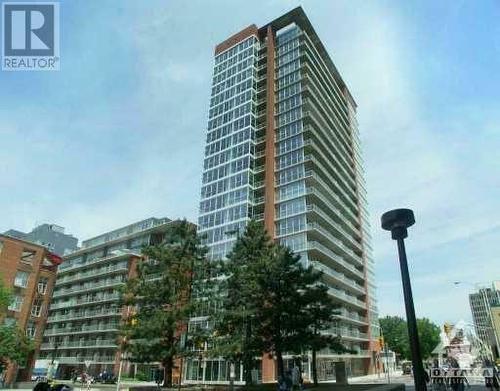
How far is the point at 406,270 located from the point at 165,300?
102 ft

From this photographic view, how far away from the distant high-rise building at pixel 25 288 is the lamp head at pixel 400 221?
59.6 m

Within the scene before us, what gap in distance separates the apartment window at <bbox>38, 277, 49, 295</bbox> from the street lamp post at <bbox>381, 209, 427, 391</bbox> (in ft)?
229

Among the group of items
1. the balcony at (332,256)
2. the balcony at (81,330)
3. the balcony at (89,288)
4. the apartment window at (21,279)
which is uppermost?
the balcony at (332,256)

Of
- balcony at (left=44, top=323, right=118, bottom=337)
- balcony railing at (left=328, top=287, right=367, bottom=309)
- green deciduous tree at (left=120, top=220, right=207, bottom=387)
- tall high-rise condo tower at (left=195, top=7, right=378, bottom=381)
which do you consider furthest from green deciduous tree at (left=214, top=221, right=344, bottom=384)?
balcony at (left=44, top=323, right=118, bottom=337)

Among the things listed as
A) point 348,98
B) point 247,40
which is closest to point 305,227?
point 247,40

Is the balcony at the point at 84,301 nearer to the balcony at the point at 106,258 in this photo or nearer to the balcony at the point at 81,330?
the balcony at the point at 81,330

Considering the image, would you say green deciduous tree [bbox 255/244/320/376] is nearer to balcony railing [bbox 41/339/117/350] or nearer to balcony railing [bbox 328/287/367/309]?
balcony railing [bbox 328/287/367/309]

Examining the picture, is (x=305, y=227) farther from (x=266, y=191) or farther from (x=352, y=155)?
(x=352, y=155)

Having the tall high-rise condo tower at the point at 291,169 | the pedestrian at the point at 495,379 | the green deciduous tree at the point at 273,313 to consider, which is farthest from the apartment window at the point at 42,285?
the pedestrian at the point at 495,379

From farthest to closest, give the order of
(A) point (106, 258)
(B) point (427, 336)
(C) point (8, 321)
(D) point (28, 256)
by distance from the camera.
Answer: (B) point (427, 336) < (A) point (106, 258) < (D) point (28, 256) < (C) point (8, 321)

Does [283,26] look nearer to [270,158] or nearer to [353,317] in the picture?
[270,158]

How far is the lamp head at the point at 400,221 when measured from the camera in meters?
6.41

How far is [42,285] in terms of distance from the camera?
66.1 m

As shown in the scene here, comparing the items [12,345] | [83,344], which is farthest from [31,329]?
[12,345]
